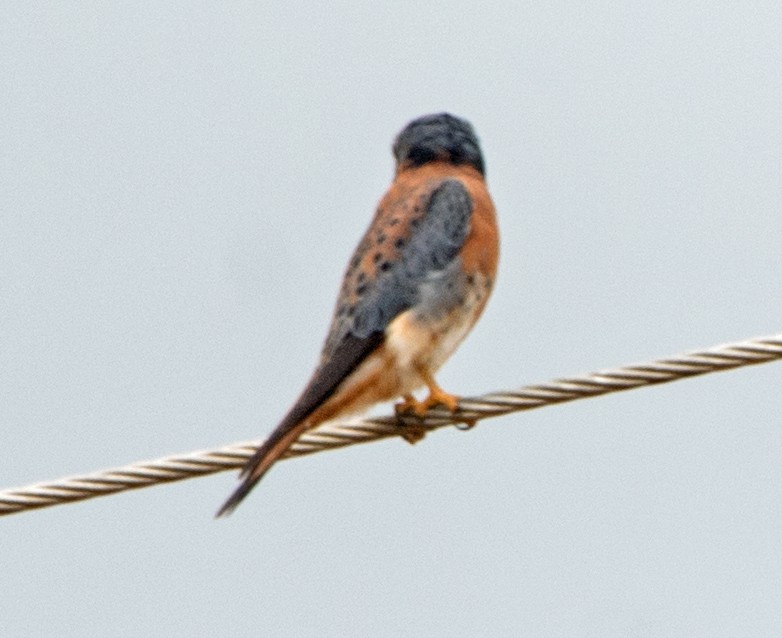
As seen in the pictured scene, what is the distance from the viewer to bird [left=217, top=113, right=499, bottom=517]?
683 centimetres

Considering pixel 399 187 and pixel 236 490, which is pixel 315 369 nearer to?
pixel 236 490

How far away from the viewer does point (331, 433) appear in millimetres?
6098

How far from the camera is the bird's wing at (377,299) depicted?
20.9ft

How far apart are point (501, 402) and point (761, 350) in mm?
766

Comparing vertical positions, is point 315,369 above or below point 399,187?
below

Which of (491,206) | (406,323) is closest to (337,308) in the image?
(406,323)

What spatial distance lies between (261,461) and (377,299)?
3.56ft

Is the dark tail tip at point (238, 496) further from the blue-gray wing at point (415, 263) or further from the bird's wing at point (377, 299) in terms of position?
the blue-gray wing at point (415, 263)

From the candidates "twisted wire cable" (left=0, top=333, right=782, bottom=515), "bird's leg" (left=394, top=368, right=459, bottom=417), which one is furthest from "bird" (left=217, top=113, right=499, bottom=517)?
"twisted wire cable" (left=0, top=333, right=782, bottom=515)

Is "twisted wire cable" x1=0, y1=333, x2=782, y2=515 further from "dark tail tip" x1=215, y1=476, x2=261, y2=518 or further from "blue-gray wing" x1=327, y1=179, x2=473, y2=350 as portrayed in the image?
"blue-gray wing" x1=327, y1=179, x2=473, y2=350

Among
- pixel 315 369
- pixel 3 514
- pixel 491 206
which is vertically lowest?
pixel 3 514

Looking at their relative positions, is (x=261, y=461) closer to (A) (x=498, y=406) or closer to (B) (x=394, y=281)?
(A) (x=498, y=406)

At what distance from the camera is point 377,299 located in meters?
7.16

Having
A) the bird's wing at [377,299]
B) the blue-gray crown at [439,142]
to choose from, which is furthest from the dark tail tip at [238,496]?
the blue-gray crown at [439,142]
